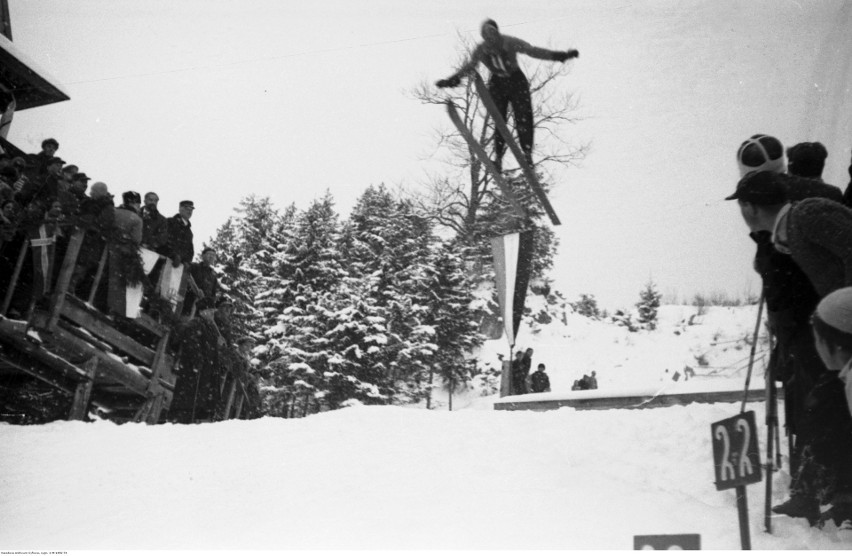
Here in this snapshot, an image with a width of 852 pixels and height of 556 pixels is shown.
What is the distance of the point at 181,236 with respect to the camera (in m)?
4.57

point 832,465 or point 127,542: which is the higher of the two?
point 832,465

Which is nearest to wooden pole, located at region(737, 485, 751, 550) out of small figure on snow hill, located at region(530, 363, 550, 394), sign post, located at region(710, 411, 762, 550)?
sign post, located at region(710, 411, 762, 550)

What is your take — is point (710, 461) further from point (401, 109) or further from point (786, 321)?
point (401, 109)

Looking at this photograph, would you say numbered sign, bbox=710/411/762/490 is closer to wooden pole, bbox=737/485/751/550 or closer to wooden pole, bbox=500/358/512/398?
wooden pole, bbox=737/485/751/550

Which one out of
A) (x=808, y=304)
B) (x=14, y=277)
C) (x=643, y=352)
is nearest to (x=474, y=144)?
(x=808, y=304)

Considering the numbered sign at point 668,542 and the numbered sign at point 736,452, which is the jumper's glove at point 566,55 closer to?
the numbered sign at point 736,452

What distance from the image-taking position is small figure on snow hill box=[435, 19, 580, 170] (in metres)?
3.45

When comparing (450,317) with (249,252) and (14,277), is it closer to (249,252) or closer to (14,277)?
(249,252)

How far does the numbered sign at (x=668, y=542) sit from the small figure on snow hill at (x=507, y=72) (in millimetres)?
2787

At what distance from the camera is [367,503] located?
2.09m

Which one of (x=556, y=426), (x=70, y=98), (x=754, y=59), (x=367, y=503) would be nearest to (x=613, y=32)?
(x=754, y=59)

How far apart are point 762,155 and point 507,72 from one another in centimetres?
207

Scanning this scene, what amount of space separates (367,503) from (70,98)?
3429mm

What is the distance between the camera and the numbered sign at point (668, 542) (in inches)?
63.4
